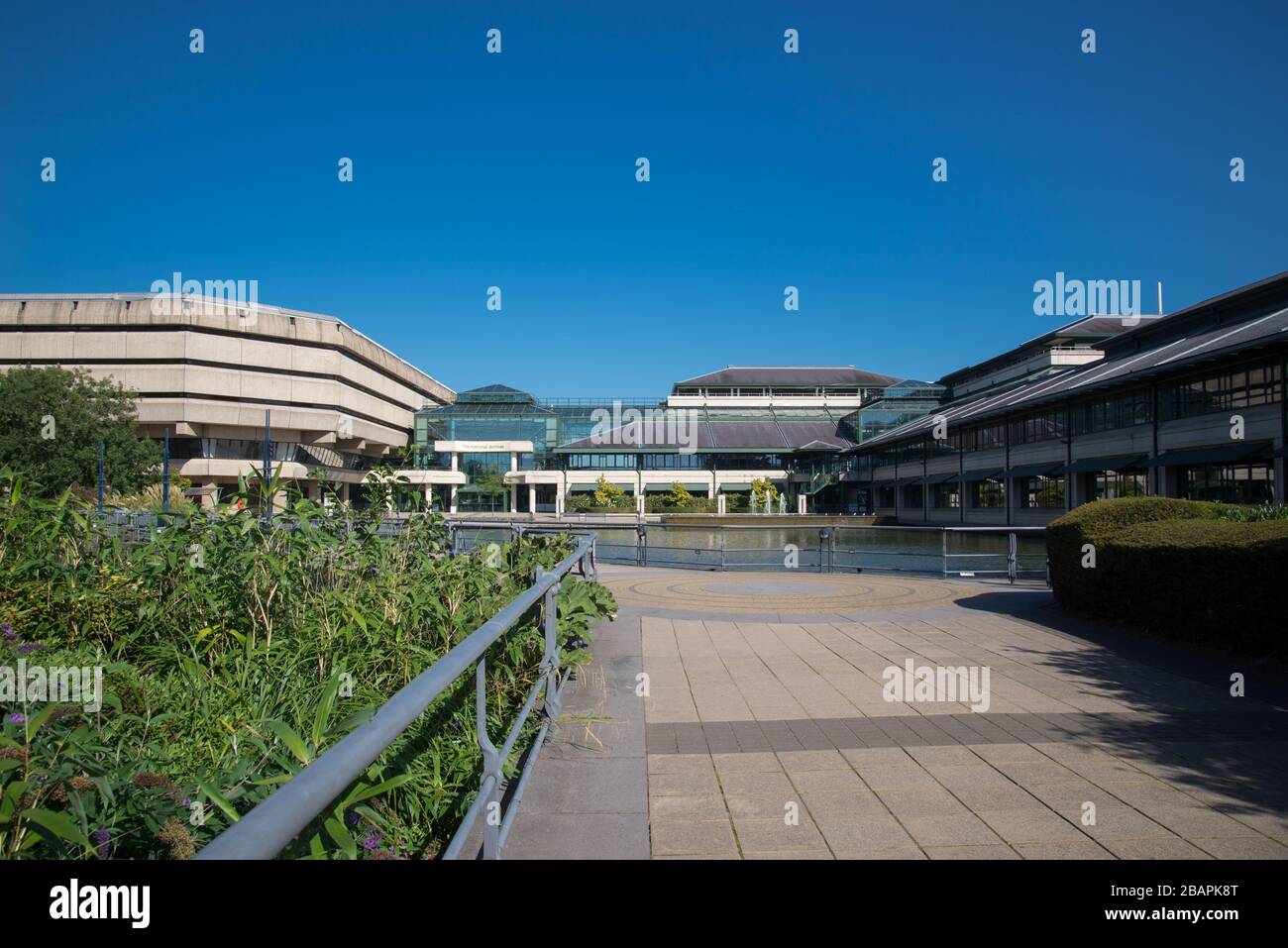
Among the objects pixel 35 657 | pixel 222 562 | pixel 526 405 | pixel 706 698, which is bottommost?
pixel 706 698

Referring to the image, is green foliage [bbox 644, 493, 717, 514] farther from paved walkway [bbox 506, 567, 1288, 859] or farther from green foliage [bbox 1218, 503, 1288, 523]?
paved walkway [bbox 506, 567, 1288, 859]

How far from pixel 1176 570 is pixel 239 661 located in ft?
27.7

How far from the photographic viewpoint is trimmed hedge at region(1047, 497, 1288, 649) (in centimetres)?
682

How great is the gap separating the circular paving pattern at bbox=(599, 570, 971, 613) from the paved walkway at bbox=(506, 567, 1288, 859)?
108 inches

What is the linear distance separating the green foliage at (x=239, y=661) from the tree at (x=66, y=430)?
37.9 meters

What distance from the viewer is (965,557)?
15.5m

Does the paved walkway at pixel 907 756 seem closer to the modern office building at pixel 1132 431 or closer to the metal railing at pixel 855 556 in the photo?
the metal railing at pixel 855 556

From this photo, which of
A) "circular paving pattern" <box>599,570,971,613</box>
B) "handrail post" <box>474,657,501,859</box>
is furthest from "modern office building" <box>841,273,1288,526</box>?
"handrail post" <box>474,657,501,859</box>

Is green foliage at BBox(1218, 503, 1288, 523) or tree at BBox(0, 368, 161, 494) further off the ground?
tree at BBox(0, 368, 161, 494)

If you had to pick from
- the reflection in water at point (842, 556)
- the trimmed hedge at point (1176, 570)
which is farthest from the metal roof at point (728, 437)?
the trimmed hedge at point (1176, 570)

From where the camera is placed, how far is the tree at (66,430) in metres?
38.3

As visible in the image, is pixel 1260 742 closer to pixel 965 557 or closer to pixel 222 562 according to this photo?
pixel 222 562
